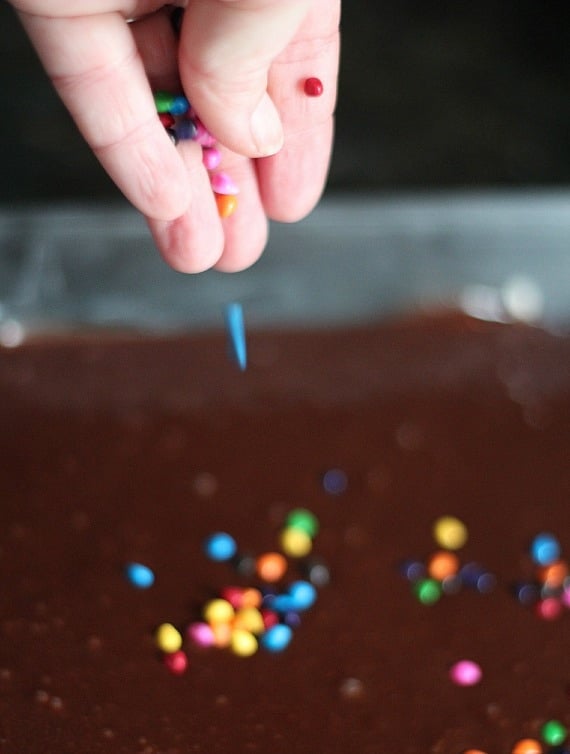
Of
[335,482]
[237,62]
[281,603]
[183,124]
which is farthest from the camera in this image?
[335,482]

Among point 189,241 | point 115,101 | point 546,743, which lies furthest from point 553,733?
point 115,101

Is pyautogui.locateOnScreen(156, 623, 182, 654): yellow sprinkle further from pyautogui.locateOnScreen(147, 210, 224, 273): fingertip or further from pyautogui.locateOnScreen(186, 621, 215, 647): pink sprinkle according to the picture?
pyautogui.locateOnScreen(147, 210, 224, 273): fingertip

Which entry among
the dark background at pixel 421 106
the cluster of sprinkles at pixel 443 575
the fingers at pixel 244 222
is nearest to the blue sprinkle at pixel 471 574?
the cluster of sprinkles at pixel 443 575

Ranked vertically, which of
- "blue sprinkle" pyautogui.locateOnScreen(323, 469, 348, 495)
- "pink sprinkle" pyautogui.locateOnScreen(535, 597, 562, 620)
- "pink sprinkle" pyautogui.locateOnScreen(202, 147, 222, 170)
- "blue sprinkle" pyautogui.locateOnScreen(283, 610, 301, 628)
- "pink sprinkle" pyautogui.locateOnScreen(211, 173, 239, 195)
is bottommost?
"pink sprinkle" pyautogui.locateOnScreen(535, 597, 562, 620)

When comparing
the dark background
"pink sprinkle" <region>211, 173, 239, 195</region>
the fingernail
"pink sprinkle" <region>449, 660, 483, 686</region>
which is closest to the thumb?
the fingernail

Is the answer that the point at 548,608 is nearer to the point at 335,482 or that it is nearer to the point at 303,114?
the point at 335,482
